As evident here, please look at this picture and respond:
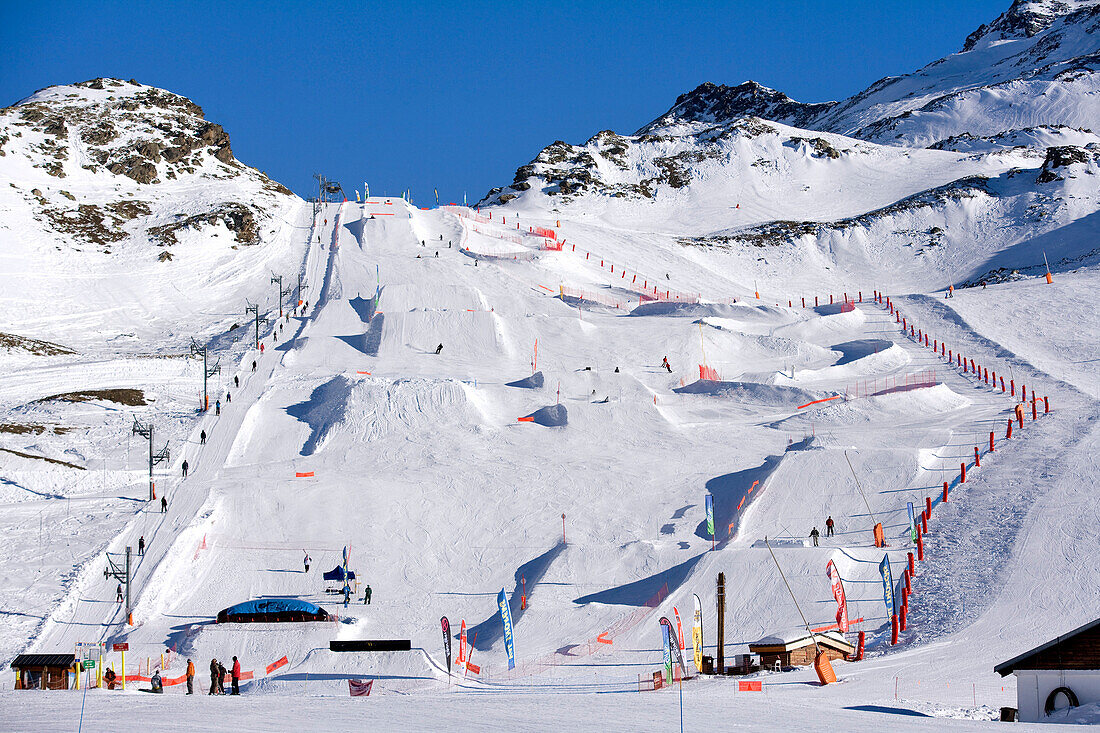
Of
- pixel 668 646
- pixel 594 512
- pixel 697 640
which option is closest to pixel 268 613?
pixel 594 512

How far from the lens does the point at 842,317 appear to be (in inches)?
2544

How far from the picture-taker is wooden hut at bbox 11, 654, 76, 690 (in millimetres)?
23734

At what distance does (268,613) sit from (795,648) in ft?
49.1

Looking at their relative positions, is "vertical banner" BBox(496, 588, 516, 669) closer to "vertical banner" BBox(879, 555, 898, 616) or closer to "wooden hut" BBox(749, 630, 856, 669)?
"wooden hut" BBox(749, 630, 856, 669)

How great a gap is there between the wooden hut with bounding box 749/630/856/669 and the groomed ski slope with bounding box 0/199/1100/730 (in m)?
0.89

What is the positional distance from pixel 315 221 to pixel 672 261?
30.5 metres

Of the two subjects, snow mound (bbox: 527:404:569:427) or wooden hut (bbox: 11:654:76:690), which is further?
snow mound (bbox: 527:404:569:427)

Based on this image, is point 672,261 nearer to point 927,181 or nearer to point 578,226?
point 578,226

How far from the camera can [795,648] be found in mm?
24141

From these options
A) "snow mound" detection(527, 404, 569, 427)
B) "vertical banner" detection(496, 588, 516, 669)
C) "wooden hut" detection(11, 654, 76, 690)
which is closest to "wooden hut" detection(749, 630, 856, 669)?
"vertical banner" detection(496, 588, 516, 669)

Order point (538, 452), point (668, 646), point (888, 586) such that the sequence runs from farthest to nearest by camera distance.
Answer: point (538, 452), point (888, 586), point (668, 646)

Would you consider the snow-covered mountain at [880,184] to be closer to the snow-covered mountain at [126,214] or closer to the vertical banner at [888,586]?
the snow-covered mountain at [126,214]

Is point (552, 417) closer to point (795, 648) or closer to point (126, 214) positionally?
point (795, 648)

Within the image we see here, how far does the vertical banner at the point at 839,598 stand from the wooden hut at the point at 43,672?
17521 mm
